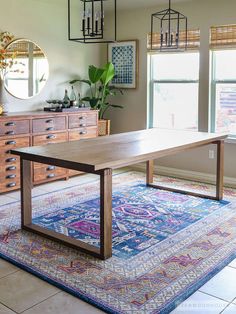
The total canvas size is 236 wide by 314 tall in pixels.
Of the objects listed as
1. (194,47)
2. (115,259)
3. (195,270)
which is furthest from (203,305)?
(194,47)

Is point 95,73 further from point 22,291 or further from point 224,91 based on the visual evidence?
point 22,291

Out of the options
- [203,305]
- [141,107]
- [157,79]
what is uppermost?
[157,79]

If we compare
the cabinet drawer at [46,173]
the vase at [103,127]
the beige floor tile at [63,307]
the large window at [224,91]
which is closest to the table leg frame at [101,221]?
the beige floor tile at [63,307]

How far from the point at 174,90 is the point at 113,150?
9.46ft

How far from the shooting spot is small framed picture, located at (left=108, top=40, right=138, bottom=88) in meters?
6.55

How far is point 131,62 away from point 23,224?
352 cm

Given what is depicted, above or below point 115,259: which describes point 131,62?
above

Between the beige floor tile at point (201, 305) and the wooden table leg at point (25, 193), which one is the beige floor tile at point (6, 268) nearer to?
the wooden table leg at point (25, 193)

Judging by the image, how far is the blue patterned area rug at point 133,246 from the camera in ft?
9.35

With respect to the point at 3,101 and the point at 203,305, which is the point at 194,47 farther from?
the point at 203,305

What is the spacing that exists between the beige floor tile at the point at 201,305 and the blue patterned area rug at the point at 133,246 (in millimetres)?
46

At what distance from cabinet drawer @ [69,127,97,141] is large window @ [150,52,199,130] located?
1.01 m

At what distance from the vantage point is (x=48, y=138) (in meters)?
5.57

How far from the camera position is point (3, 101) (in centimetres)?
552
